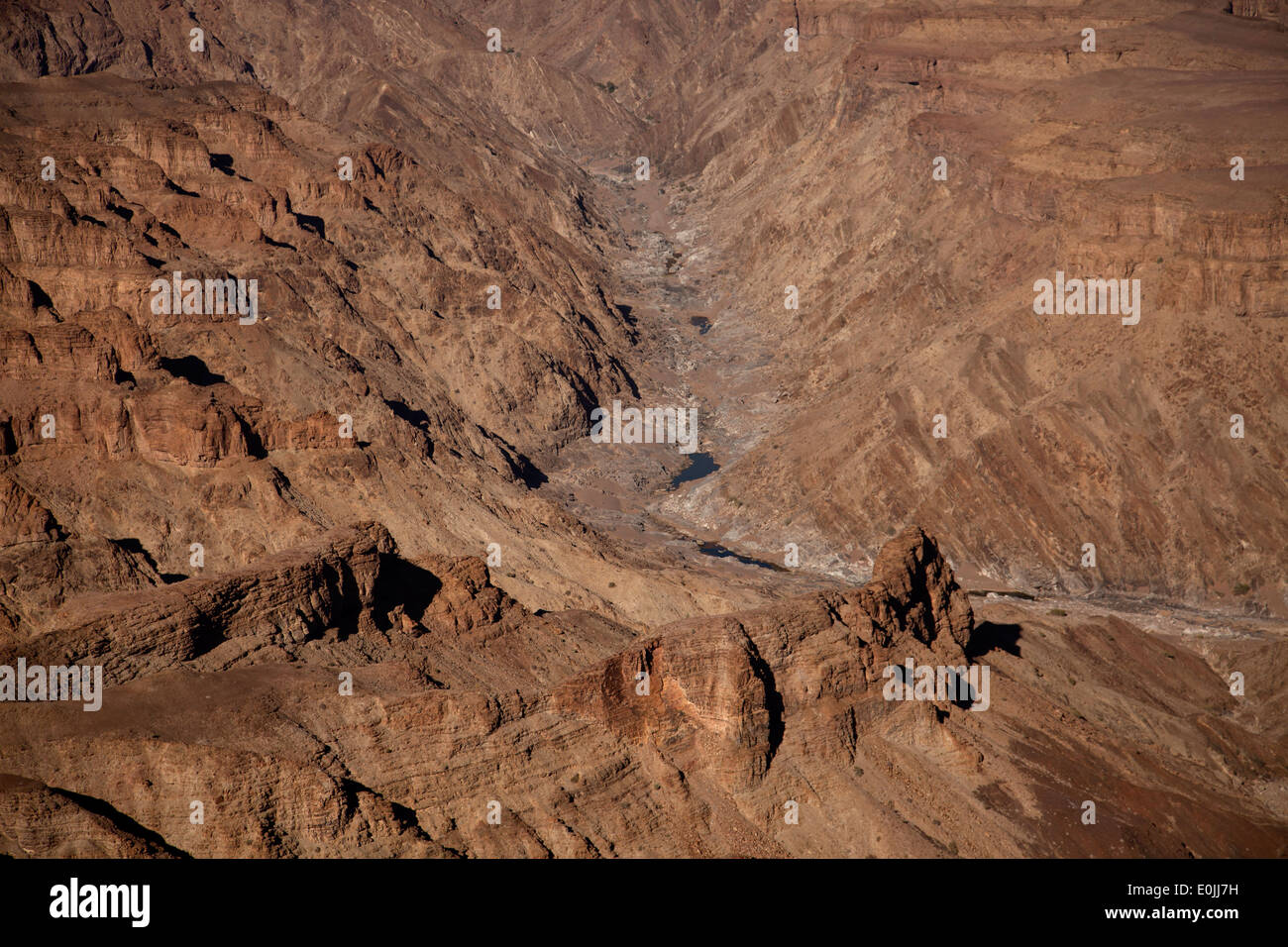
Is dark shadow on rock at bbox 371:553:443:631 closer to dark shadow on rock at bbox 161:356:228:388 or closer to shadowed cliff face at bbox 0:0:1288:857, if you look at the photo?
shadowed cliff face at bbox 0:0:1288:857

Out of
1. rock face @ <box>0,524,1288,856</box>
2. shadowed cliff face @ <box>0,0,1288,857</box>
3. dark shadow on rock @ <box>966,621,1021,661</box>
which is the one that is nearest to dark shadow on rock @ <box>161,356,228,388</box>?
shadowed cliff face @ <box>0,0,1288,857</box>

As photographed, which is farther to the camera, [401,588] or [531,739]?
[401,588]

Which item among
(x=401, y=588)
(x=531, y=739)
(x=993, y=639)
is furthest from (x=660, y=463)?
(x=531, y=739)

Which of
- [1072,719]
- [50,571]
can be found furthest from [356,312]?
[1072,719]

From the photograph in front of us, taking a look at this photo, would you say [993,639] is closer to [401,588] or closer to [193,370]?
[401,588]

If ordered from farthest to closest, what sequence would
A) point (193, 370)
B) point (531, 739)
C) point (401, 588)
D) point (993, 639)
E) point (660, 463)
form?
point (660, 463) < point (193, 370) < point (993, 639) < point (401, 588) < point (531, 739)

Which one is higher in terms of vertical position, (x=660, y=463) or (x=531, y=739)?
(x=660, y=463)

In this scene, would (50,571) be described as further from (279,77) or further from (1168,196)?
(279,77)
